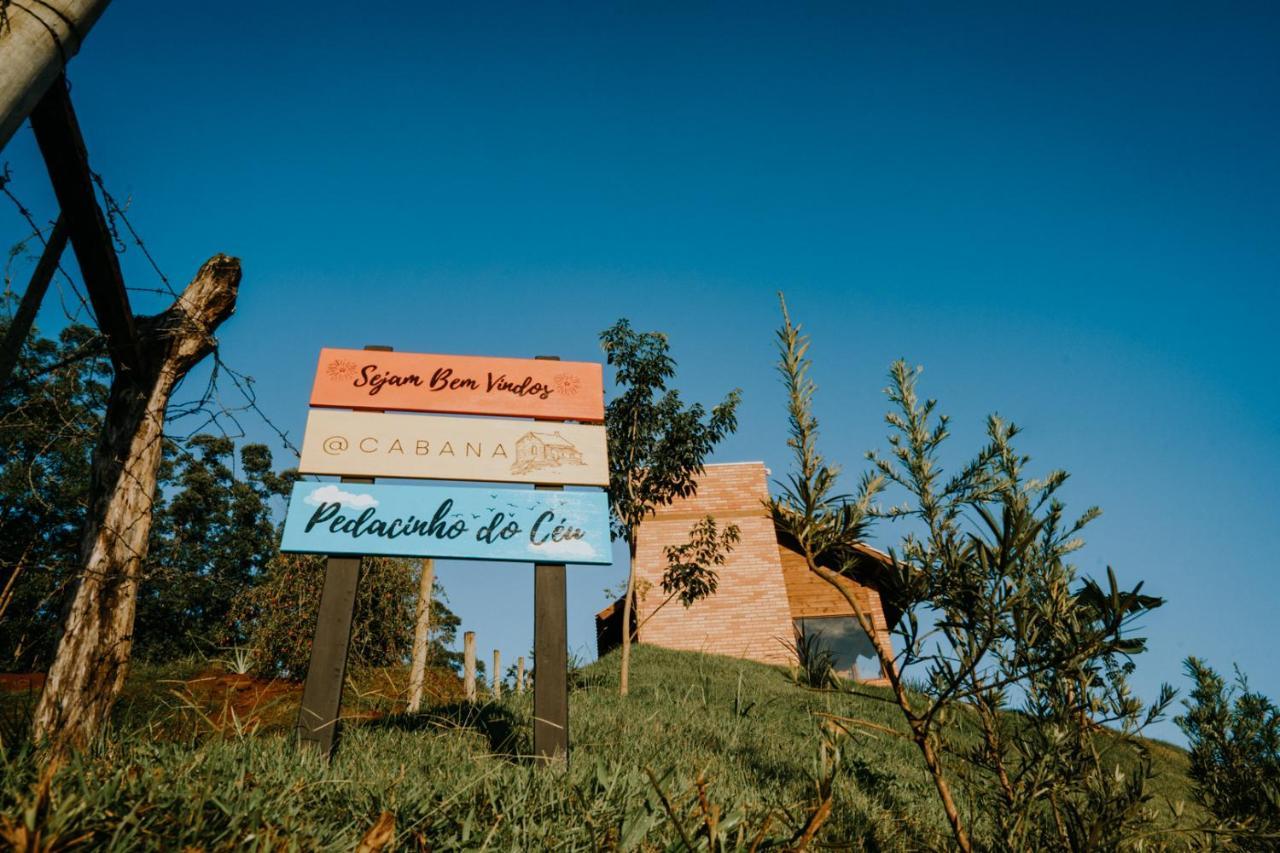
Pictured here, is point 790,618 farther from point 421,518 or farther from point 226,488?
point 226,488

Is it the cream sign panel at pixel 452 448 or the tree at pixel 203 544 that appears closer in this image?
the cream sign panel at pixel 452 448

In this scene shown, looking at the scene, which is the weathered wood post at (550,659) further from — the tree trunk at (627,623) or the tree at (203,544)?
the tree at (203,544)

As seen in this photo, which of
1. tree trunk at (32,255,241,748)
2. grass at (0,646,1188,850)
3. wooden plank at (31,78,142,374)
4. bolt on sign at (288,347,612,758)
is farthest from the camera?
bolt on sign at (288,347,612,758)

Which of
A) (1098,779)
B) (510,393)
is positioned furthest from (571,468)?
(1098,779)

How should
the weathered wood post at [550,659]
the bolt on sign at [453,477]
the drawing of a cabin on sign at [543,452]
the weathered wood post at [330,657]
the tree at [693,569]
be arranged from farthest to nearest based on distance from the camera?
the tree at [693,569]
the drawing of a cabin on sign at [543,452]
the bolt on sign at [453,477]
the weathered wood post at [550,659]
the weathered wood post at [330,657]

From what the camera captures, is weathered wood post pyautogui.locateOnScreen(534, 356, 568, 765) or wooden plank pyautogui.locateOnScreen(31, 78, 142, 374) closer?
wooden plank pyautogui.locateOnScreen(31, 78, 142, 374)

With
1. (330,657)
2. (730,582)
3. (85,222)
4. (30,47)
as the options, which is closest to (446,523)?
(330,657)

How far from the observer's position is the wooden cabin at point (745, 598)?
16.9 m

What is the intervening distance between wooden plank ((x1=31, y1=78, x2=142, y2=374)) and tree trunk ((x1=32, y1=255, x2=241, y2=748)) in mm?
167

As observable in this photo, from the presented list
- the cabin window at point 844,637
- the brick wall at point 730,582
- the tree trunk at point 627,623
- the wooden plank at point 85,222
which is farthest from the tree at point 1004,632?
the cabin window at point 844,637

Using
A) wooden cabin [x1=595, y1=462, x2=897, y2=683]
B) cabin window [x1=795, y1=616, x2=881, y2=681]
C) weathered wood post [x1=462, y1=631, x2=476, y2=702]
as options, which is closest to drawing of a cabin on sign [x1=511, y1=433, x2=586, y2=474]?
weathered wood post [x1=462, y1=631, x2=476, y2=702]

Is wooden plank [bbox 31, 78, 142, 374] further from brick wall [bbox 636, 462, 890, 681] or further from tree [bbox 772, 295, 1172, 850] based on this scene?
brick wall [bbox 636, 462, 890, 681]

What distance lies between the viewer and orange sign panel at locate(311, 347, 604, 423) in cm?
469

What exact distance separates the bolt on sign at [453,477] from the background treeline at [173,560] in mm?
592
